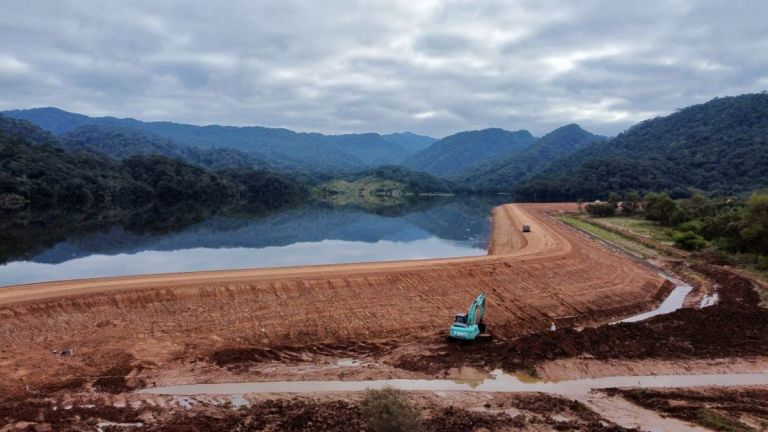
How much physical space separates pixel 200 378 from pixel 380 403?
7784mm

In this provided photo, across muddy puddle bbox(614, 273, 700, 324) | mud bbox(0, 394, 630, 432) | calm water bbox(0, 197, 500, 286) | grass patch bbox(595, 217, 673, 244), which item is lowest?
muddy puddle bbox(614, 273, 700, 324)

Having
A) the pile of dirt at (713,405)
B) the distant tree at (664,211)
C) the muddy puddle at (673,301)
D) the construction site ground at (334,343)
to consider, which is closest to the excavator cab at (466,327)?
the construction site ground at (334,343)

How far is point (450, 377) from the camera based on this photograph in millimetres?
18219

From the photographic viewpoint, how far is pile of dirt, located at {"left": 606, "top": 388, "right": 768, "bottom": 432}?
14.6 metres

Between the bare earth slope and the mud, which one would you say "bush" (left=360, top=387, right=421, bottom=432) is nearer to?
the mud

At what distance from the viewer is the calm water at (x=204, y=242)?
3969 centimetres

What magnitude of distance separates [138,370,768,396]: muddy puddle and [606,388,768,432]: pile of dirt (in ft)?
3.71

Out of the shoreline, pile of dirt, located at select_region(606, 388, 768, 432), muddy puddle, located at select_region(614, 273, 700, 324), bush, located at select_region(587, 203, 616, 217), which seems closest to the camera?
pile of dirt, located at select_region(606, 388, 768, 432)

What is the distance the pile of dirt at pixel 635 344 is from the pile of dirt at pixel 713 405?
340 centimetres

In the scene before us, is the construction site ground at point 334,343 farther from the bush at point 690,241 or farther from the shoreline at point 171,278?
the bush at point 690,241

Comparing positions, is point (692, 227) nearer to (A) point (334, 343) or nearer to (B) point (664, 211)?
(B) point (664, 211)

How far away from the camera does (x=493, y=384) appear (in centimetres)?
1786

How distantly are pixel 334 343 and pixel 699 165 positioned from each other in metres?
157

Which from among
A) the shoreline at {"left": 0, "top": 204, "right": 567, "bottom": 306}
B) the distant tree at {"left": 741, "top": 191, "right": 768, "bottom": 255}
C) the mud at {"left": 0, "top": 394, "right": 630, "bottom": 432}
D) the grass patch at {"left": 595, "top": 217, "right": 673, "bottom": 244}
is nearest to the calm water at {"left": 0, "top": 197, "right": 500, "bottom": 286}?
the shoreline at {"left": 0, "top": 204, "right": 567, "bottom": 306}
